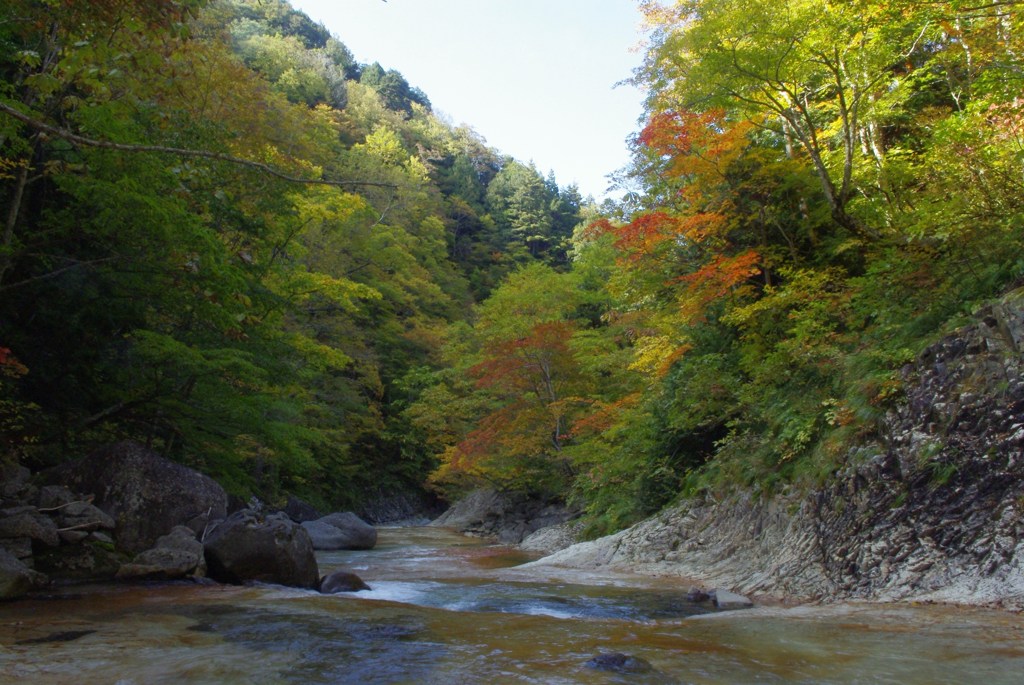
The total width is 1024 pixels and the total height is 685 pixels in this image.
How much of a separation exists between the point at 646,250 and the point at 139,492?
981cm

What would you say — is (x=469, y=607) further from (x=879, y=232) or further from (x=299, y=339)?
(x=299, y=339)

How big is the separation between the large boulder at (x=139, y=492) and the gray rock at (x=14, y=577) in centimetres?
212

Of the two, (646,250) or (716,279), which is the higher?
(646,250)

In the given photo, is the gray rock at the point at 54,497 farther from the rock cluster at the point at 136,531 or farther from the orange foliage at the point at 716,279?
the orange foliage at the point at 716,279

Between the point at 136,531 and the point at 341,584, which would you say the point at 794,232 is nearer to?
the point at 341,584

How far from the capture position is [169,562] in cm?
900

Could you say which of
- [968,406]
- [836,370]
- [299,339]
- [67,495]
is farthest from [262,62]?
[968,406]

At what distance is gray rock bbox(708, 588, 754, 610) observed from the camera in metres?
7.47

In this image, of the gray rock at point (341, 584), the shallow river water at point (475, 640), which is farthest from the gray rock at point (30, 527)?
the gray rock at point (341, 584)

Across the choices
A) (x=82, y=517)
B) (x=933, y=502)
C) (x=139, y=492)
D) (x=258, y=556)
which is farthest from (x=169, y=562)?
(x=933, y=502)

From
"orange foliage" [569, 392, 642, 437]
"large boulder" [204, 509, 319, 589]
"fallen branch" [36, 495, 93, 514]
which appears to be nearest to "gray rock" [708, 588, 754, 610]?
"large boulder" [204, 509, 319, 589]

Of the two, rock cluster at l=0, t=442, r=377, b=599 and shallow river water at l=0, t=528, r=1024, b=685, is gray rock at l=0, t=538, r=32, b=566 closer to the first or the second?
rock cluster at l=0, t=442, r=377, b=599

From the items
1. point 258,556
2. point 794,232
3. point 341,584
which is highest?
point 794,232

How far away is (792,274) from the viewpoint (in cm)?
1157
